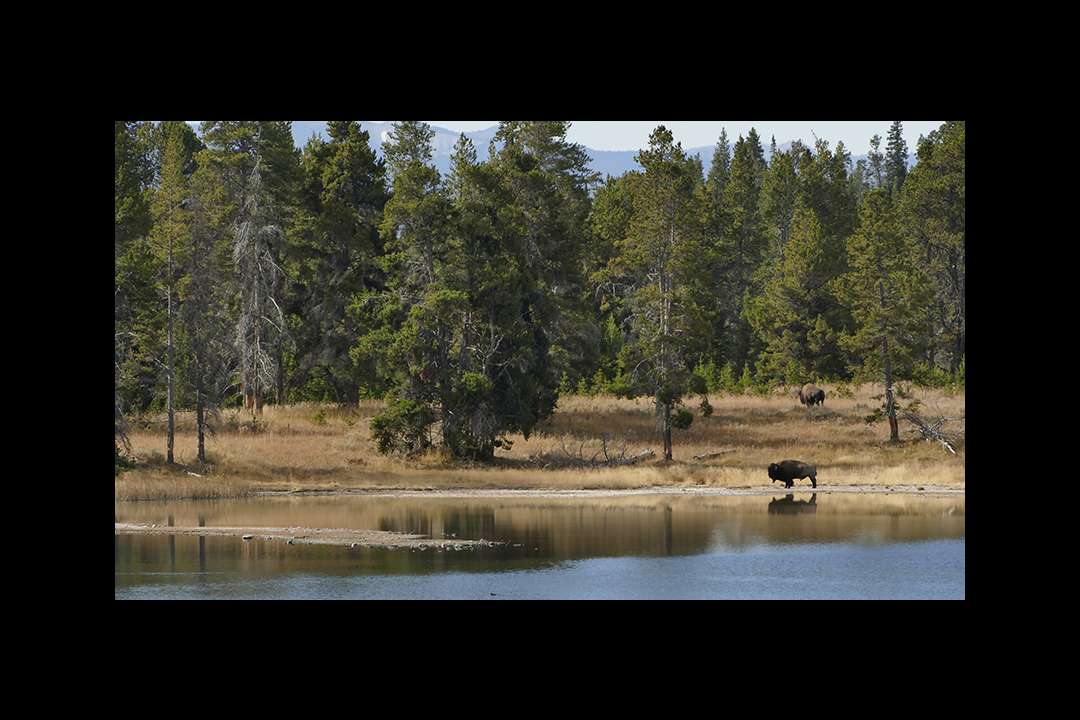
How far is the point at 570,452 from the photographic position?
56.6 m

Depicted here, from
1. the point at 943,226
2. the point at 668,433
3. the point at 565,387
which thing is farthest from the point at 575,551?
the point at 943,226

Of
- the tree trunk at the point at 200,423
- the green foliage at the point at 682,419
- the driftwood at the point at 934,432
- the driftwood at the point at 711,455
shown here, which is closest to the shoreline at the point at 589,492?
the tree trunk at the point at 200,423

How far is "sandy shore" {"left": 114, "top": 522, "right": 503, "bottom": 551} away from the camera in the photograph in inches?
1449

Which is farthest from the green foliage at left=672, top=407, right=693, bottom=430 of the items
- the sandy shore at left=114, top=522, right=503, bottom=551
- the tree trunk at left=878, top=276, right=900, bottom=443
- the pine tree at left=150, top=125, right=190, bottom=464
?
the sandy shore at left=114, top=522, right=503, bottom=551

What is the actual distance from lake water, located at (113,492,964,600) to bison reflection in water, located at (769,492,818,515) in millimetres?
96

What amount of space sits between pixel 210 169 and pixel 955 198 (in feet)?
118

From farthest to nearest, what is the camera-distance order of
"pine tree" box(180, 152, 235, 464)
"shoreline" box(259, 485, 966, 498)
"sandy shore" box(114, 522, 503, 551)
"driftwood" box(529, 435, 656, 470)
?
"pine tree" box(180, 152, 235, 464) < "driftwood" box(529, 435, 656, 470) < "shoreline" box(259, 485, 966, 498) < "sandy shore" box(114, 522, 503, 551)

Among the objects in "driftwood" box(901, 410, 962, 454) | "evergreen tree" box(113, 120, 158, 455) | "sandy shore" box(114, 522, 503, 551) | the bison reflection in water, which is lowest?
the bison reflection in water

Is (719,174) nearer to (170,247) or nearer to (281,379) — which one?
(281,379)

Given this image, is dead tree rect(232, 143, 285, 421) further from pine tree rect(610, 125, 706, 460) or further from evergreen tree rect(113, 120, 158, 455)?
pine tree rect(610, 125, 706, 460)

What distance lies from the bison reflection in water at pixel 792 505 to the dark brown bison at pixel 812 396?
17995 millimetres
